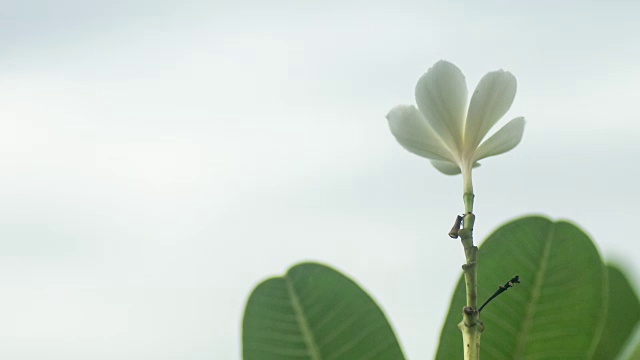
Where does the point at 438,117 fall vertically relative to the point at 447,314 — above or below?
above

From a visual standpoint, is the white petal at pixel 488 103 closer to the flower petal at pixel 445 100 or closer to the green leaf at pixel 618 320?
the flower petal at pixel 445 100

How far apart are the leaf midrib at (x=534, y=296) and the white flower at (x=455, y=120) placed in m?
0.11

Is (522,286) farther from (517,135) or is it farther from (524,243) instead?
(517,135)

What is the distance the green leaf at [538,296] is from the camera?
0.61m

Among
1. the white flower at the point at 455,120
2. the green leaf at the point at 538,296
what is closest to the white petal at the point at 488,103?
the white flower at the point at 455,120

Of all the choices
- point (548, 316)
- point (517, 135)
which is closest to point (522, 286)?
point (548, 316)

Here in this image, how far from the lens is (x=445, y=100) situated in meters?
0.56

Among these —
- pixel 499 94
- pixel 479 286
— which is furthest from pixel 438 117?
pixel 479 286

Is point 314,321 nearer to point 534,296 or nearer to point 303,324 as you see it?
point 303,324

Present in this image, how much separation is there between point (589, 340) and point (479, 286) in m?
0.09

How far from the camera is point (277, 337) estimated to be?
2.06 feet

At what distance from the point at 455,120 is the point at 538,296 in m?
0.16

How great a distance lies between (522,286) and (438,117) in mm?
160

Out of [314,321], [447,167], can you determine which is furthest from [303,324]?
[447,167]
